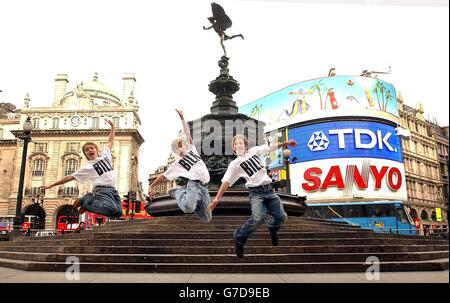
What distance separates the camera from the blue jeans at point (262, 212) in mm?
4012

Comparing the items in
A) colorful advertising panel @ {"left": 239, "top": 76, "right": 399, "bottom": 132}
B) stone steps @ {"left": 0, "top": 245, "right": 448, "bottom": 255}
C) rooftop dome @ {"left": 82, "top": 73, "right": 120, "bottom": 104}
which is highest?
rooftop dome @ {"left": 82, "top": 73, "right": 120, "bottom": 104}

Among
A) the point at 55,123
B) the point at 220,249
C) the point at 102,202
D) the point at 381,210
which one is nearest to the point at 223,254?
the point at 220,249

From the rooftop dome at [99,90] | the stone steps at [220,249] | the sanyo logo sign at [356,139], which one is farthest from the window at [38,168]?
the stone steps at [220,249]

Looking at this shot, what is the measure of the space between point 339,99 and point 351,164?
29.6 feet

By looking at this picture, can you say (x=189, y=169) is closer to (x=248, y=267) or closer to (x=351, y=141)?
(x=248, y=267)

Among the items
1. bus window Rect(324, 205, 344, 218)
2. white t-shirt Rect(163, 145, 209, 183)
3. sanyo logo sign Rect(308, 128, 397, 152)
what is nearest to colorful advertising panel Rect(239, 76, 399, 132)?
sanyo logo sign Rect(308, 128, 397, 152)

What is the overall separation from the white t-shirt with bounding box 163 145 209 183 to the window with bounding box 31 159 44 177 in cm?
4828

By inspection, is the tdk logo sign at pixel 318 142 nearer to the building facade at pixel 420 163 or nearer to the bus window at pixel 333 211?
the bus window at pixel 333 211

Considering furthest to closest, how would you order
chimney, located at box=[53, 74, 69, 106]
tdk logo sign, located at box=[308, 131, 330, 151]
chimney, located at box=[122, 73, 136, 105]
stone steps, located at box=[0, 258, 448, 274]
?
→ chimney, located at box=[53, 74, 69, 106]
chimney, located at box=[122, 73, 136, 105]
tdk logo sign, located at box=[308, 131, 330, 151]
stone steps, located at box=[0, 258, 448, 274]

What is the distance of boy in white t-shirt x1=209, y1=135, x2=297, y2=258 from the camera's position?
404cm

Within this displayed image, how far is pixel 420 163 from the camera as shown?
5366cm

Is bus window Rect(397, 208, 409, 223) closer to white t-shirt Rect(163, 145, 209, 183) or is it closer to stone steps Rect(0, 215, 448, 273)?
stone steps Rect(0, 215, 448, 273)
